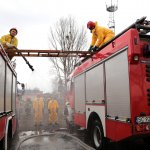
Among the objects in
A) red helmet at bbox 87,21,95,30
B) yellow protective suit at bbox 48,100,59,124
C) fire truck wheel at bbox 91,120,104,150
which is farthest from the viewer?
yellow protective suit at bbox 48,100,59,124

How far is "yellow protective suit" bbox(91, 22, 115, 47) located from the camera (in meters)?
9.27

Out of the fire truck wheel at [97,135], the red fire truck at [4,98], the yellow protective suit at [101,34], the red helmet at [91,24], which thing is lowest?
the fire truck wheel at [97,135]

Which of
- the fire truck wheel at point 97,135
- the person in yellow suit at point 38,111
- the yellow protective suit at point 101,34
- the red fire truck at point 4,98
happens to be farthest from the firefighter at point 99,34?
the person in yellow suit at point 38,111

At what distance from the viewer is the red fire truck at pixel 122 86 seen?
5.36 meters

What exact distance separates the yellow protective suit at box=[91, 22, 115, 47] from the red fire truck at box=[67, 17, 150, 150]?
157cm

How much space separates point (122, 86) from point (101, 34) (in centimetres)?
388

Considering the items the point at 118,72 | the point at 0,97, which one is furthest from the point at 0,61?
the point at 118,72

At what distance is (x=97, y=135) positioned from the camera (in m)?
7.74

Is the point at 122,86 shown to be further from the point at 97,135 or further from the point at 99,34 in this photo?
the point at 99,34

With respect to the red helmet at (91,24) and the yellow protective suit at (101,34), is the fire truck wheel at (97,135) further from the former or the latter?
the red helmet at (91,24)

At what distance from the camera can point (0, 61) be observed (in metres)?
5.24

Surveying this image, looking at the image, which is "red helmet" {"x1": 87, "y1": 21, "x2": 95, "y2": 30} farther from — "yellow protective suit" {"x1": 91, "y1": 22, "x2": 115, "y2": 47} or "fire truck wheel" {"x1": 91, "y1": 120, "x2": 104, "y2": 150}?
"fire truck wheel" {"x1": 91, "y1": 120, "x2": 104, "y2": 150}

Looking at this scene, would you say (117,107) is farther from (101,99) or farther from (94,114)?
(94,114)

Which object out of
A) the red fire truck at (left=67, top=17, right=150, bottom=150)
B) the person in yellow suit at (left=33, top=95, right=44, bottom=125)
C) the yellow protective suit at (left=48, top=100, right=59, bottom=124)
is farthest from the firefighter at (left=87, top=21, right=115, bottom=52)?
the person in yellow suit at (left=33, top=95, right=44, bottom=125)
